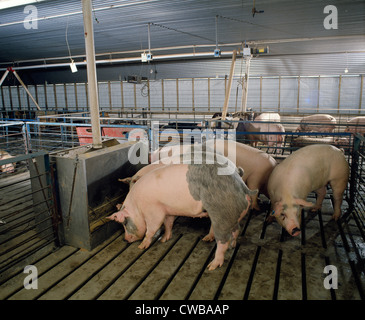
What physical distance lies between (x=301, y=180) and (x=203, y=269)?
1756 mm

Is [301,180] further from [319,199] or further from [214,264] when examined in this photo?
[214,264]

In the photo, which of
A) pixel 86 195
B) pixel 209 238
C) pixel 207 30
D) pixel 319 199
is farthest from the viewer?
pixel 207 30

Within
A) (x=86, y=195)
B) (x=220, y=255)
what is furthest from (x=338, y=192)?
(x=86, y=195)

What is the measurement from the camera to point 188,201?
10.5ft

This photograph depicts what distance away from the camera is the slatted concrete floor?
2645 millimetres

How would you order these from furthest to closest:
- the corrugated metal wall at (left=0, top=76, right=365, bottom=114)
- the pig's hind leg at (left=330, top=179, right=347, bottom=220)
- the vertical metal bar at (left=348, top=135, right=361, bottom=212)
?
the corrugated metal wall at (left=0, top=76, right=365, bottom=114) → the vertical metal bar at (left=348, top=135, right=361, bottom=212) → the pig's hind leg at (left=330, top=179, right=347, bottom=220)

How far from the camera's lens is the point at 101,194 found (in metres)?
3.57

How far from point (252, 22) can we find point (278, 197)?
807 cm

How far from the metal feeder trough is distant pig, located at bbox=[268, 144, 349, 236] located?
2131 millimetres

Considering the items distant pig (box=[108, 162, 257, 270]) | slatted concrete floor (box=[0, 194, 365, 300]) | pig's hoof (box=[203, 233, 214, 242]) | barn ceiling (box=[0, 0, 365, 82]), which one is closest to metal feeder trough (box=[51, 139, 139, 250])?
slatted concrete floor (box=[0, 194, 365, 300])

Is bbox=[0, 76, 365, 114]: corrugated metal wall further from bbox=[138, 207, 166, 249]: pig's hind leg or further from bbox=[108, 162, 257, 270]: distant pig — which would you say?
bbox=[138, 207, 166, 249]: pig's hind leg

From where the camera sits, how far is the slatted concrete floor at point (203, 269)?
2.64 meters
